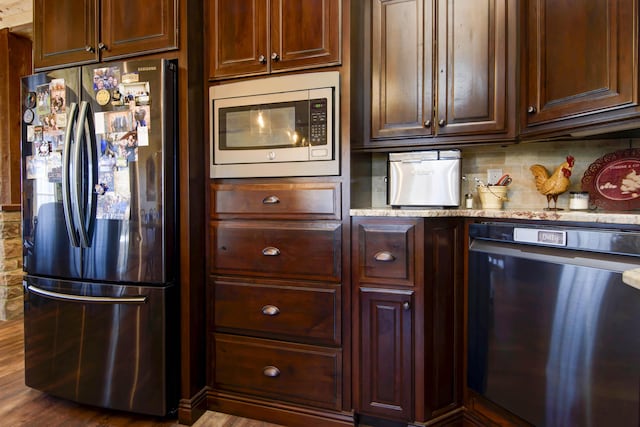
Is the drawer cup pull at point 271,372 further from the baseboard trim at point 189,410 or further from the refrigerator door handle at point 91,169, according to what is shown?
the refrigerator door handle at point 91,169

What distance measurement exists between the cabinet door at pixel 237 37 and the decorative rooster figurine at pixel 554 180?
147cm

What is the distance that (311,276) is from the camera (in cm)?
162

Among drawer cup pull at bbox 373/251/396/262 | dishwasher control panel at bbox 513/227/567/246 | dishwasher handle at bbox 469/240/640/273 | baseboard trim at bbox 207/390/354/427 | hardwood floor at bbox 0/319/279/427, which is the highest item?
dishwasher control panel at bbox 513/227/567/246

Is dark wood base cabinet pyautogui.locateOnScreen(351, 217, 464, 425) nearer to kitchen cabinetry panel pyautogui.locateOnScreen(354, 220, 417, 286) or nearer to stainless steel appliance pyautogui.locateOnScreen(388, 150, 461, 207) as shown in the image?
kitchen cabinetry panel pyautogui.locateOnScreen(354, 220, 417, 286)

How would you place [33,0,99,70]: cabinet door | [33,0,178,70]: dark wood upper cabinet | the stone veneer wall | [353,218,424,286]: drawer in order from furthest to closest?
the stone veneer wall < [33,0,99,70]: cabinet door < [33,0,178,70]: dark wood upper cabinet < [353,218,424,286]: drawer

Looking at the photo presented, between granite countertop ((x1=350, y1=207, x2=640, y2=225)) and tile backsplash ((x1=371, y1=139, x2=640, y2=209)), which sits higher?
tile backsplash ((x1=371, y1=139, x2=640, y2=209))

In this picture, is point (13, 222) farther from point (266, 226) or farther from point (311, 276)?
point (311, 276)

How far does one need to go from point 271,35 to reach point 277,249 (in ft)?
3.54

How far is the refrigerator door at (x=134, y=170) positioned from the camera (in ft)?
5.30

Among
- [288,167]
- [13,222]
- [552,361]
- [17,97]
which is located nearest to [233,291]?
[288,167]

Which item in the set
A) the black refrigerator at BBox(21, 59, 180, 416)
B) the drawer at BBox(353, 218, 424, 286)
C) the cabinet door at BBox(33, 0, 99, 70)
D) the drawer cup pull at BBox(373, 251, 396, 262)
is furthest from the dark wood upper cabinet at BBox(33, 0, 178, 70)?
the drawer cup pull at BBox(373, 251, 396, 262)

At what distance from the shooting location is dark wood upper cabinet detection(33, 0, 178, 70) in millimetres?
1692

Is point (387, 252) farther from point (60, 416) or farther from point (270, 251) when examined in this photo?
point (60, 416)

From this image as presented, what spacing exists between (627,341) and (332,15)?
173cm
